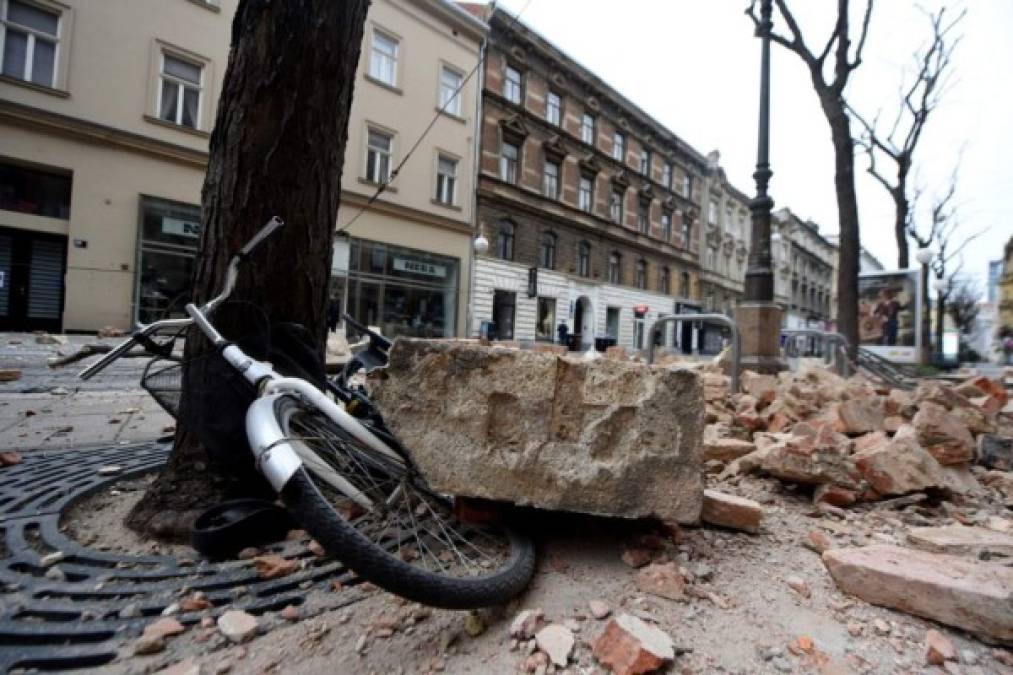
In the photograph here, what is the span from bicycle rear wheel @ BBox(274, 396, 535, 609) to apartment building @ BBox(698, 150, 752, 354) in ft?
104

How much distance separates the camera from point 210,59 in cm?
1254

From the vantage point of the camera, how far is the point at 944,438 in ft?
8.18

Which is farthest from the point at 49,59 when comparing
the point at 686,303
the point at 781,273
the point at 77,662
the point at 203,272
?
the point at 781,273

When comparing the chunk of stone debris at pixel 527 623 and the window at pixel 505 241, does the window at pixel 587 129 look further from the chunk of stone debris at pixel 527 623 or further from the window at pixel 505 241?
the chunk of stone debris at pixel 527 623

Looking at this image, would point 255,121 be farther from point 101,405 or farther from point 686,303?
point 686,303

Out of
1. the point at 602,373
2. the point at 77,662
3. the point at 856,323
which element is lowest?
the point at 77,662

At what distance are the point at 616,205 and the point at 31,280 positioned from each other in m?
22.3

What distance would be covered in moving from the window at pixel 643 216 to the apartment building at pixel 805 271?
21043 mm

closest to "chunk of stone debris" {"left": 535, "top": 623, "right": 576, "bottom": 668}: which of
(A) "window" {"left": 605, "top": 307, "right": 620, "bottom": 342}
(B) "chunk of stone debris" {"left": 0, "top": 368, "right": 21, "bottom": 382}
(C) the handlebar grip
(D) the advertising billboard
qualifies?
(C) the handlebar grip

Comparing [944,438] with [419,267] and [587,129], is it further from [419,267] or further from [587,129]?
[587,129]

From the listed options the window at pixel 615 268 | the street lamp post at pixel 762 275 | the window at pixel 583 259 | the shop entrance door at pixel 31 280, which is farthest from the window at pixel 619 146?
the shop entrance door at pixel 31 280

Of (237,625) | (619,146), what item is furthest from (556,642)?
(619,146)

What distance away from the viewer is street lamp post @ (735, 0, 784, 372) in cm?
685

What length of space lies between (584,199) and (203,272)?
22.7m
